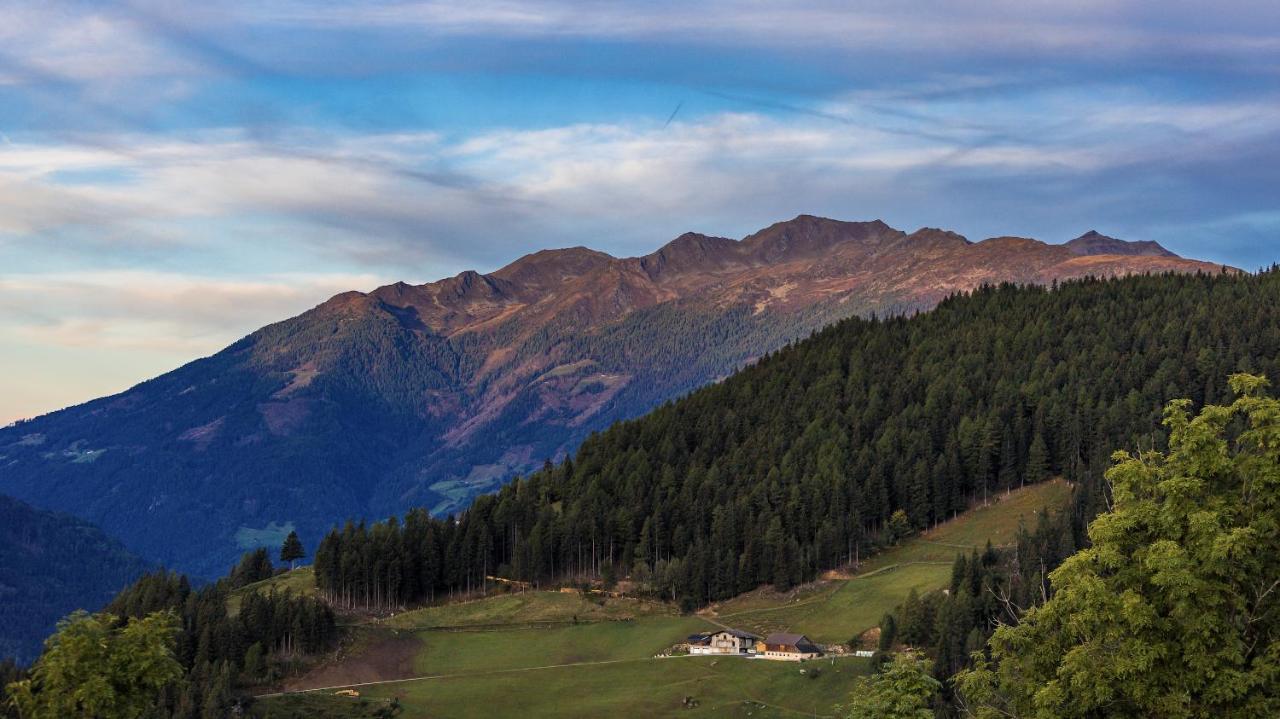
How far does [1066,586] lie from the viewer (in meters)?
35.3

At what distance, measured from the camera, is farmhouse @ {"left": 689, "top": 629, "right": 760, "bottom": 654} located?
160 meters

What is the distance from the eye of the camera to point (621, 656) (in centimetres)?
16512

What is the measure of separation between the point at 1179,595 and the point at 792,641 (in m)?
129

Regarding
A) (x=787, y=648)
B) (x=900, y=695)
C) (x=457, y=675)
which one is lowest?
(x=457, y=675)

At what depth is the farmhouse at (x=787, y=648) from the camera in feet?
501

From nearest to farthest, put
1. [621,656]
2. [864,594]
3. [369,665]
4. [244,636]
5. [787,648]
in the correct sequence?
[787,648]
[244,636]
[369,665]
[621,656]
[864,594]

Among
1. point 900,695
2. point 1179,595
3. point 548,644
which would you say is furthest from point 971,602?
point 1179,595

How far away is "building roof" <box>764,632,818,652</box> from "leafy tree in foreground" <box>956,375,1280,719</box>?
402 feet

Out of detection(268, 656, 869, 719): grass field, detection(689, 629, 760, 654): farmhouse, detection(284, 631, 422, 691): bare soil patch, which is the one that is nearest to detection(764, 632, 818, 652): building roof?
detection(689, 629, 760, 654): farmhouse

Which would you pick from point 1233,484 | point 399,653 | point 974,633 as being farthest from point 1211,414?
point 399,653

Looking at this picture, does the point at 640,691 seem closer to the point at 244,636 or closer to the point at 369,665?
the point at 369,665

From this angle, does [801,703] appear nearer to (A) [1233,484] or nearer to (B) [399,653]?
(B) [399,653]

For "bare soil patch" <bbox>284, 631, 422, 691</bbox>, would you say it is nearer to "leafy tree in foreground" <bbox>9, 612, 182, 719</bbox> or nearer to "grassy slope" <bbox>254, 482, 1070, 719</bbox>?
"grassy slope" <bbox>254, 482, 1070, 719</bbox>

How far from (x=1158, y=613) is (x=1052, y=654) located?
3738mm
